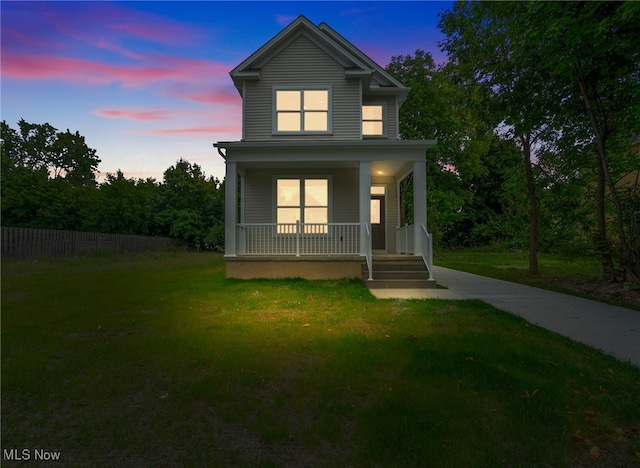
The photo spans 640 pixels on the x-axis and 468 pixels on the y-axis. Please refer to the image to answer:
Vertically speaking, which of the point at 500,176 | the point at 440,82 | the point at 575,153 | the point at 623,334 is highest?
the point at 440,82

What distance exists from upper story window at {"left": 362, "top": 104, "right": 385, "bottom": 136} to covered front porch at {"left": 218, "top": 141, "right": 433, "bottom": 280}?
1706mm

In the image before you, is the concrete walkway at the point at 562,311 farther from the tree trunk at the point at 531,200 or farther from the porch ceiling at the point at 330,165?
the porch ceiling at the point at 330,165

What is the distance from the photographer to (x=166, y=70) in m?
13.3

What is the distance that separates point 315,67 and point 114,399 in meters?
12.1

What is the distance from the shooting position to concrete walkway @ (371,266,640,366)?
4.71 meters

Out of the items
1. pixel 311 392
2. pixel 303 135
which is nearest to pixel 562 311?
pixel 311 392

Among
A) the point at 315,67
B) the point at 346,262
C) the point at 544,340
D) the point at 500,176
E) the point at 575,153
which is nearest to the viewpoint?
the point at 544,340

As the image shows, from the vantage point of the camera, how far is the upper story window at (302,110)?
40.1ft

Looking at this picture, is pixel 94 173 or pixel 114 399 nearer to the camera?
pixel 114 399

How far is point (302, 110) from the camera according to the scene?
12266 millimetres

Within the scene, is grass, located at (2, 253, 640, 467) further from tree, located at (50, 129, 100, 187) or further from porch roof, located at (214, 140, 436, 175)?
tree, located at (50, 129, 100, 187)

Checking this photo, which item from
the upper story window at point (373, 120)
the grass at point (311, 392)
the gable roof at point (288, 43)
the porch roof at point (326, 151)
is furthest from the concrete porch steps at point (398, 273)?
the gable roof at point (288, 43)

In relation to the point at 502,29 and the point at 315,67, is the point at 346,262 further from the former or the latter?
the point at 502,29

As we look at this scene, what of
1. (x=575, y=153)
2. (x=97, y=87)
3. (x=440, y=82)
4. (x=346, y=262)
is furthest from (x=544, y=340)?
(x=440, y=82)
